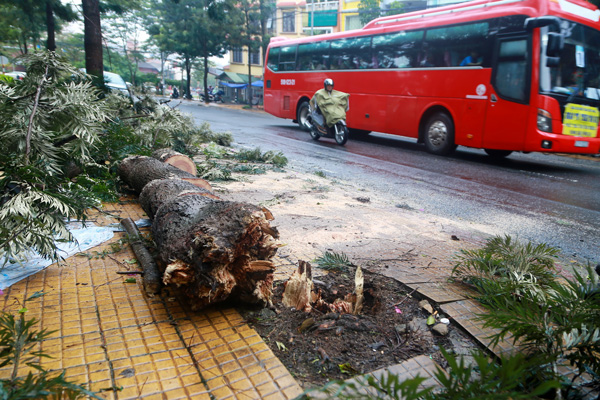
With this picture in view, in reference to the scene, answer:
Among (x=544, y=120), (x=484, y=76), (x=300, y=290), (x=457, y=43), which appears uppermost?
(x=457, y=43)

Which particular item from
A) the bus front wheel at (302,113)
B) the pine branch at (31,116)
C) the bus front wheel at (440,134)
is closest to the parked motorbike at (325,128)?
the bus front wheel at (440,134)

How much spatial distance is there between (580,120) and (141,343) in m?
10.0

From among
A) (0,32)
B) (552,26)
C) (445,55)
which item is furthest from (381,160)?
(0,32)

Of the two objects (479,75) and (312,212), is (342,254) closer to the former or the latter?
(312,212)

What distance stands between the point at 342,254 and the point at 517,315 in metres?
1.65

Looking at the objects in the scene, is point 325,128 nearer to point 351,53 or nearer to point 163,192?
point 351,53

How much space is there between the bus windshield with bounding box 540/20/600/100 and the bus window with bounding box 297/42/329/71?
7.54 meters

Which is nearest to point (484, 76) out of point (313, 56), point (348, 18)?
point (313, 56)

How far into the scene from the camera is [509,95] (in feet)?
30.2

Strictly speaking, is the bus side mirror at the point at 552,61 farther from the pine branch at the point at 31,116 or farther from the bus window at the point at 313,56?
the pine branch at the point at 31,116

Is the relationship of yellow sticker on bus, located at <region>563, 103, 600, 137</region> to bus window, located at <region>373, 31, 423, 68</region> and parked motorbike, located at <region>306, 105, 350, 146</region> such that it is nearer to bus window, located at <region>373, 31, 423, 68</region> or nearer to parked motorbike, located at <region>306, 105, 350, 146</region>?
bus window, located at <region>373, 31, 423, 68</region>

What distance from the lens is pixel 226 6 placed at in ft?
43.6

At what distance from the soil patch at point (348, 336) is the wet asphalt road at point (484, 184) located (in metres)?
2.30

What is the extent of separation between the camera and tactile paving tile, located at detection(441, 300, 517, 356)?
2169 millimetres
